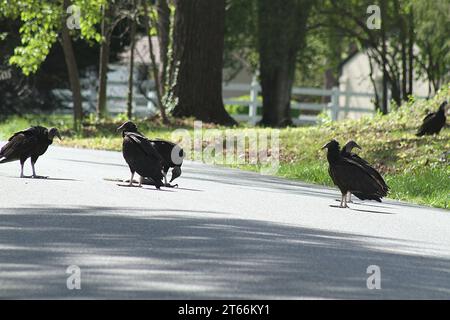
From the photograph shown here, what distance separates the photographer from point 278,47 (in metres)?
40.0

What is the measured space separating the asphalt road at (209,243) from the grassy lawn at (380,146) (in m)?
2.05

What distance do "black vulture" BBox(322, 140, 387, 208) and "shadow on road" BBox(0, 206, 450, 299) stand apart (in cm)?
184

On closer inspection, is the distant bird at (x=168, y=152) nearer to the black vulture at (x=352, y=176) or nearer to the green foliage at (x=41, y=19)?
the black vulture at (x=352, y=176)

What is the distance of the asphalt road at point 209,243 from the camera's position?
8.62 meters

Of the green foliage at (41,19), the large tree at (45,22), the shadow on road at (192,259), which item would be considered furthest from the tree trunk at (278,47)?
the shadow on road at (192,259)

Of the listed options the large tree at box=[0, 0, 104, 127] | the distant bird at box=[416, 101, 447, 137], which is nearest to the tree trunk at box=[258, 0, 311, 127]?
the large tree at box=[0, 0, 104, 127]

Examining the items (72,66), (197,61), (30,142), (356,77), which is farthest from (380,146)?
(356,77)

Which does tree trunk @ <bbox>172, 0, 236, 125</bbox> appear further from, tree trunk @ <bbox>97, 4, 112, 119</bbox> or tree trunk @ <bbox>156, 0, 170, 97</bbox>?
tree trunk @ <bbox>156, 0, 170, 97</bbox>

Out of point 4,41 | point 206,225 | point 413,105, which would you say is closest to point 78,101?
point 4,41

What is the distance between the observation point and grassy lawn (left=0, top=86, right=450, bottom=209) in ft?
62.5

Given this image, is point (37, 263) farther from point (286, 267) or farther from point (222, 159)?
point (222, 159)

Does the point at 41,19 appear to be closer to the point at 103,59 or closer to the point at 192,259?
the point at 103,59

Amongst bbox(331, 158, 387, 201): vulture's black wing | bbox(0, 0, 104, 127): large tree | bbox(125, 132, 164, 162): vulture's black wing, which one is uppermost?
bbox(0, 0, 104, 127): large tree
